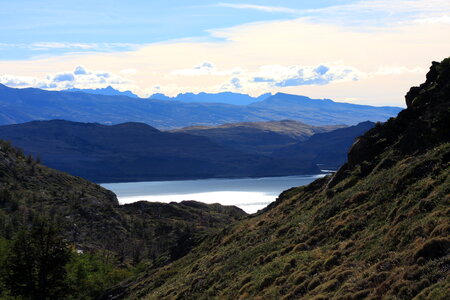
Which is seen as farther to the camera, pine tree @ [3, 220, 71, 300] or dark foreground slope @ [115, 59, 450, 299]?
pine tree @ [3, 220, 71, 300]

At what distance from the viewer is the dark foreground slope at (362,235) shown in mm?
28953

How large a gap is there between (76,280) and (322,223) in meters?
48.8

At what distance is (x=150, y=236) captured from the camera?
197625mm

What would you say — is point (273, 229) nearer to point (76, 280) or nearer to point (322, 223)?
point (322, 223)

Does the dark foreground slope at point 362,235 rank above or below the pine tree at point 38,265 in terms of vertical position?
above

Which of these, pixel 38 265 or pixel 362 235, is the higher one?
pixel 362 235

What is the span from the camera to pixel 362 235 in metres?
37.4

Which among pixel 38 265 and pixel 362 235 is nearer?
pixel 362 235

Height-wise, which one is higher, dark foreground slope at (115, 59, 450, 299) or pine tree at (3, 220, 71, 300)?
dark foreground slope at (115, 59, 450, 299)

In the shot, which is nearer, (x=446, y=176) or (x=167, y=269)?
(x=446, y=176)

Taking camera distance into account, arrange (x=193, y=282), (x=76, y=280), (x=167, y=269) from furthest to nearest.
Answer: (x=76, y=280)
(x=167, y=269)
(x=193, y=282)

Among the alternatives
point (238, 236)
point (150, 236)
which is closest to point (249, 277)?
point (238, 236)

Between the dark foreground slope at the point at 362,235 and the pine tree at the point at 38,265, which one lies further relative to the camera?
the pine tree at the point at 38,265

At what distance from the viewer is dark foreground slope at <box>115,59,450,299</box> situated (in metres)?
29.0
